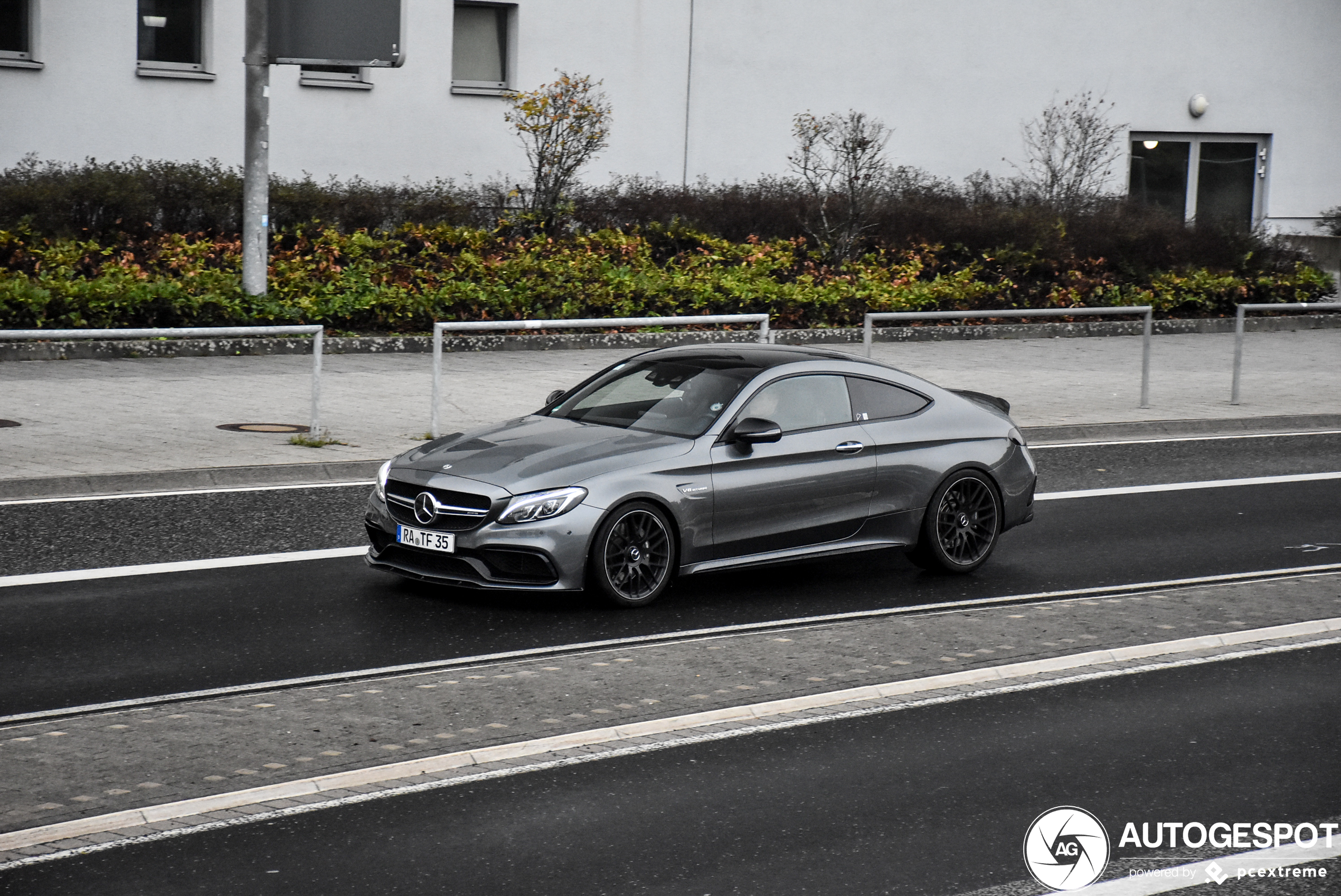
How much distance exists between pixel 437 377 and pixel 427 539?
5465mm

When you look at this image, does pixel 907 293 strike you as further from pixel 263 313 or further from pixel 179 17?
pixel 179 17

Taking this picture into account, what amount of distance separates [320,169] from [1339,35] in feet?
69.2

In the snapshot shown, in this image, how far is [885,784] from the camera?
6.04 meters

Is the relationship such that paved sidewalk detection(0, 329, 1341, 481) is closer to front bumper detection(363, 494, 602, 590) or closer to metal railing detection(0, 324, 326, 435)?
metal railing detection(0, 324, 326, 435)

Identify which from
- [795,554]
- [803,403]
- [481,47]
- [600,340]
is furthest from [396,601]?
[481,47]

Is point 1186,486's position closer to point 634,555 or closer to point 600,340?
point 634,555

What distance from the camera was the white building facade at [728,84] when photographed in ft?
75.8

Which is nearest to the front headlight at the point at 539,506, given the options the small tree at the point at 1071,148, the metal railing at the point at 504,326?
the metal railing at the point at 504,326

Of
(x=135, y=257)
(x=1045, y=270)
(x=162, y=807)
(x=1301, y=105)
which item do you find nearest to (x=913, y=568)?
(x=162, y=807)

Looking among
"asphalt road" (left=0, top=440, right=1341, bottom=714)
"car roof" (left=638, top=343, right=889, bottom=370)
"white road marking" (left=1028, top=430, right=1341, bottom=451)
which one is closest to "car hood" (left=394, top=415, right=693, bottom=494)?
"asphalt road" (left=0, top=440, right=1341, bottom=714)

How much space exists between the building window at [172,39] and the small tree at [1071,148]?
13779 millimetres

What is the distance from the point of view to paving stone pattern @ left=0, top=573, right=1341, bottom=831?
5906 mm

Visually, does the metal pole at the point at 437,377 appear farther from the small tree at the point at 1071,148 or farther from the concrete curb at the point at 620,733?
the small tree at the point at 1071,148

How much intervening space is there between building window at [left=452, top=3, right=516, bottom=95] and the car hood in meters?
17.5
